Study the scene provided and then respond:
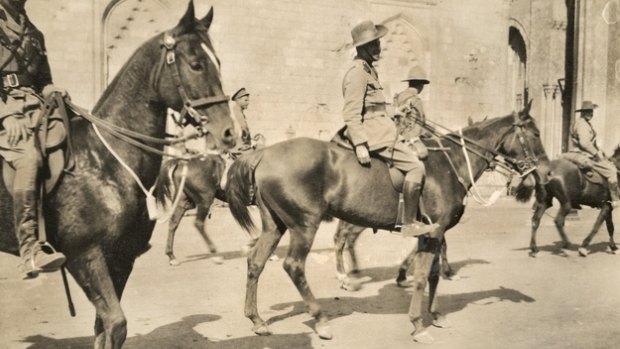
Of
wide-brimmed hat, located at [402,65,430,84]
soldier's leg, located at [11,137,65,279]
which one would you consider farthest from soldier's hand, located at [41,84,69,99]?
wide-brimmed hat, located at [402,65,430,84]

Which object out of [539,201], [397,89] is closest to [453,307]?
[539,201]

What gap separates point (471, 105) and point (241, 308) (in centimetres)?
1923

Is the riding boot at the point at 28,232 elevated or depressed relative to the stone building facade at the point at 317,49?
depressed

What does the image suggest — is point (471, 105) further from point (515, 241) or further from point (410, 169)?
point (410, 169)

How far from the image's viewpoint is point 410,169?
21.6 feet

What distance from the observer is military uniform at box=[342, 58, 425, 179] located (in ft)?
21.1

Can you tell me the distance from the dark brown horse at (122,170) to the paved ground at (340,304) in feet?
5.97

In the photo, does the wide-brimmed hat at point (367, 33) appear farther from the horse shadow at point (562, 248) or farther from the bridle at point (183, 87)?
the horse shadow at point (562, 248)

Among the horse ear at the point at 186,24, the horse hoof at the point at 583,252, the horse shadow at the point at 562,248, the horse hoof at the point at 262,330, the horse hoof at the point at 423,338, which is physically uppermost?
the horse ear at the point at 186,24

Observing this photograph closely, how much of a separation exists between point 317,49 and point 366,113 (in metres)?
15.6

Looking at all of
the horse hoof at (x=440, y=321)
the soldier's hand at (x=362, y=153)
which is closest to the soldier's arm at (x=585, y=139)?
the horse hoof at (x=440, y=321)

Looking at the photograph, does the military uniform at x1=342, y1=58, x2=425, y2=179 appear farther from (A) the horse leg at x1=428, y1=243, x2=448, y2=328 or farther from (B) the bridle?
(B) the bridle

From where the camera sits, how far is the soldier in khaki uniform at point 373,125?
21.1ft

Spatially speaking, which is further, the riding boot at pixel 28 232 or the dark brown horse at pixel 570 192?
the dark brown horse at pixel 570 192
